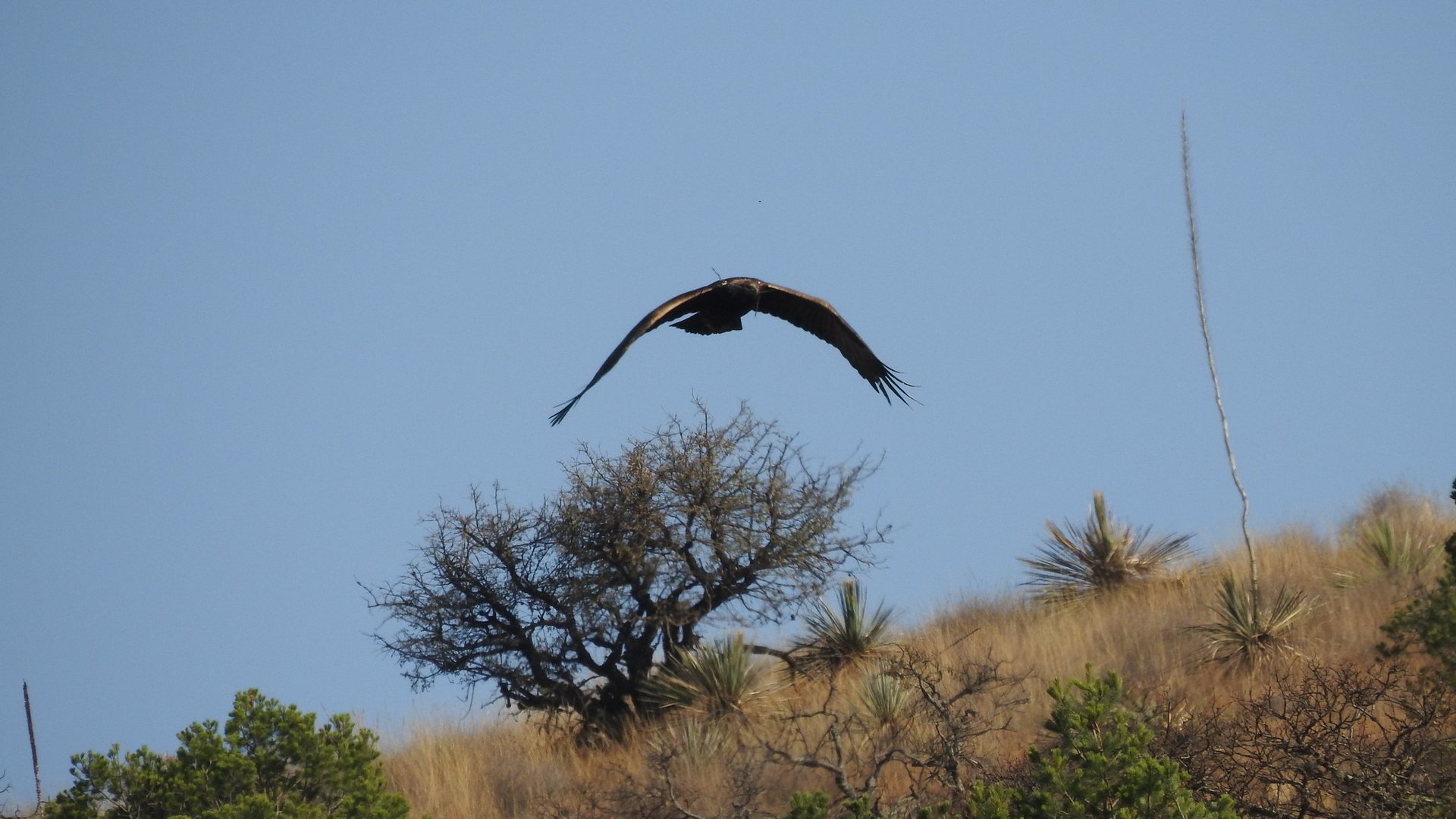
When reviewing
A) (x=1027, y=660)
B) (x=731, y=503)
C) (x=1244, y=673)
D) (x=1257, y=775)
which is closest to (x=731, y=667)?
(x=731, y=503)

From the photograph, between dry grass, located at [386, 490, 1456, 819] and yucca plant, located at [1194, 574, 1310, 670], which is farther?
yucca plant, located at [1194, 574, 1310, 670]

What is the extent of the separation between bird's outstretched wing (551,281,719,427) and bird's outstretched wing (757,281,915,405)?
2.36ft

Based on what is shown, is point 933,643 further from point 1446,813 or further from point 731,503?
point 1446,813

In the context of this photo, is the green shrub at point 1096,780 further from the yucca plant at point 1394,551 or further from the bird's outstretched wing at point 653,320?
the yucca plant at point 1394,551

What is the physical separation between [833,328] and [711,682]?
5670 millimetres

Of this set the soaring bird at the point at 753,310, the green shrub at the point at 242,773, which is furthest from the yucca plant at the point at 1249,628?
the green shrub at the point at 242,773

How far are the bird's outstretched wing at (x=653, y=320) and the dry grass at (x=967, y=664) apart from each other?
3656 mm

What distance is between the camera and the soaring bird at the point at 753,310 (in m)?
9.43

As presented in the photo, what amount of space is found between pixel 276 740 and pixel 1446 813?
7571 mm

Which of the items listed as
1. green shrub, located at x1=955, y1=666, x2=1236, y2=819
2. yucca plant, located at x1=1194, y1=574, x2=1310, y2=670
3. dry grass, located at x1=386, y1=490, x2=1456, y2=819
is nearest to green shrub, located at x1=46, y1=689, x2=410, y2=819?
dry grass, located at x1=386, y1=490, x2=1456, y2=819

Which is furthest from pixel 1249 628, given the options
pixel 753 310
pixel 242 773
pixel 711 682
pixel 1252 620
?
pixel 242 773

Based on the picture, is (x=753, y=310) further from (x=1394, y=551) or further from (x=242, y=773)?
(x=1394, y=551)

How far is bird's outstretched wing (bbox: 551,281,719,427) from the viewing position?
8.91 meters

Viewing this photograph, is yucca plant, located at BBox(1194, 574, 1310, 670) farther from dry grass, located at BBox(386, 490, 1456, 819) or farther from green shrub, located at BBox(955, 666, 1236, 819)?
green shrub, located at BBox(955, 666, 1236, 819)
